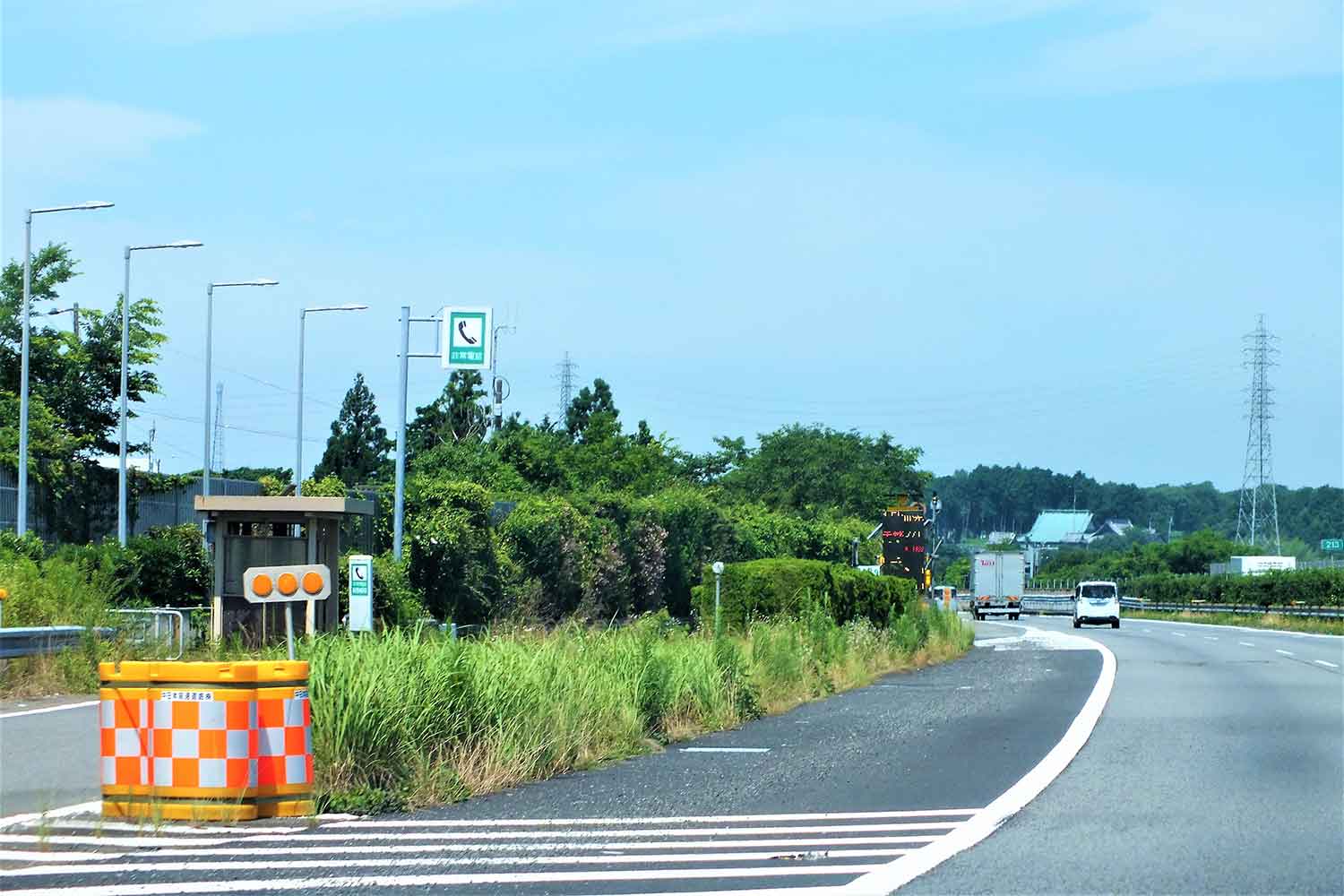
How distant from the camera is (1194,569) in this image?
122875mm

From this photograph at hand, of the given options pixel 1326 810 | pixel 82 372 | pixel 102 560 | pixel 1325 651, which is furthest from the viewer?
pixel 82 372

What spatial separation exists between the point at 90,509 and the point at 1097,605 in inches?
1621

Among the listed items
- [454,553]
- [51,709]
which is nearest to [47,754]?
[51,709]

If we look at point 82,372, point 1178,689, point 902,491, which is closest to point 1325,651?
point 1178,689

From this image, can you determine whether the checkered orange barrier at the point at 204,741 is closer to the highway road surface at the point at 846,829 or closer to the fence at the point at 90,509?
the highway road surface at the point at 846,829

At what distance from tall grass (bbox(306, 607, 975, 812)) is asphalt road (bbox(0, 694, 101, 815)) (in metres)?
1.90

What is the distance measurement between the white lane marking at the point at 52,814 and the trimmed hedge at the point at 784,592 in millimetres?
21616

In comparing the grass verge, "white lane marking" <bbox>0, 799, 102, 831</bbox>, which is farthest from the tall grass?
the grass verge

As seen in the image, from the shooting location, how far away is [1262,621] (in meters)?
61.8

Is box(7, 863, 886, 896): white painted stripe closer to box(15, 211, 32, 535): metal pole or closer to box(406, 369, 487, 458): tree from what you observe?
box(15, 211, 32, 535): metal pole

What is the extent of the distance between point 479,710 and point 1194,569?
11686cm

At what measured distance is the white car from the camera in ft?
207

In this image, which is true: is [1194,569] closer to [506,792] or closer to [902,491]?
[902,491]

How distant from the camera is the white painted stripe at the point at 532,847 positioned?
9.73m
